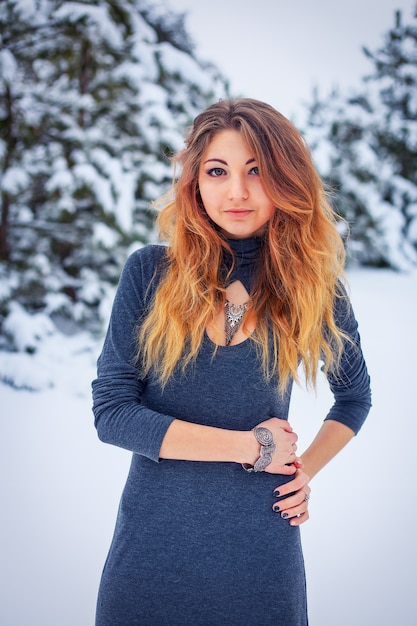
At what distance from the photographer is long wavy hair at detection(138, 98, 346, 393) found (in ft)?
3.79

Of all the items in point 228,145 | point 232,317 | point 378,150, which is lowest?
point 232,317

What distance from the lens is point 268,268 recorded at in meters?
1.25

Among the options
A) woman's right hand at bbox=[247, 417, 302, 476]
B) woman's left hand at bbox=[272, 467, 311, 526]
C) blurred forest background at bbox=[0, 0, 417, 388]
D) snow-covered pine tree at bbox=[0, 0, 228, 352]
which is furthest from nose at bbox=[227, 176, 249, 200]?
snow-covered pine tree at bbox=[0, 0, 228, 352]

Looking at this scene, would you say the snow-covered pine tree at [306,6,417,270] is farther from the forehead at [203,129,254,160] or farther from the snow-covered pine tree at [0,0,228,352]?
the forehead at [203,129,254,160]

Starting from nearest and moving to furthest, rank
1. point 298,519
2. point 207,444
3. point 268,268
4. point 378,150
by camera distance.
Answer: point 207,444 → point 298,519 → point 268,268 → point 378,150

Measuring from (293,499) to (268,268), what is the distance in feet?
1.71

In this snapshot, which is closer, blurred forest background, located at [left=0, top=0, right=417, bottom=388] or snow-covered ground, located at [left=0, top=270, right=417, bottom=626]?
snow-covered ground, located at [left=0, top=270, right=417, bottom=626]

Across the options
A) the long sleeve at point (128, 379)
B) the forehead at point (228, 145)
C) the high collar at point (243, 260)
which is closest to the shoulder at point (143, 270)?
the long sleeve at point (128, 379)

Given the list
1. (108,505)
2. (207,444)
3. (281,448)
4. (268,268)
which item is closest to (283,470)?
(281,448)

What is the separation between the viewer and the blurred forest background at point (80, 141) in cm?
391

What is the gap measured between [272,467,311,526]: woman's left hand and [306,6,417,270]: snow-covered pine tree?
4399 millimetres

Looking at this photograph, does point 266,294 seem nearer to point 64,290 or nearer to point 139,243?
point 139,243

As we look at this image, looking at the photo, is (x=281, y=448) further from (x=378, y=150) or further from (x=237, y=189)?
(x=378, y=150)

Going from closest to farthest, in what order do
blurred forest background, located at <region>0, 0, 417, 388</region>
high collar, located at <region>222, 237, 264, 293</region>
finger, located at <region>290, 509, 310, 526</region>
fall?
finger, located at <region>290, 509, 310, 526</region>, high collar, located at <region>222, 237, 264, 293</region>, blurred forest background, located at <region>0, 0, 417, 388</region>
